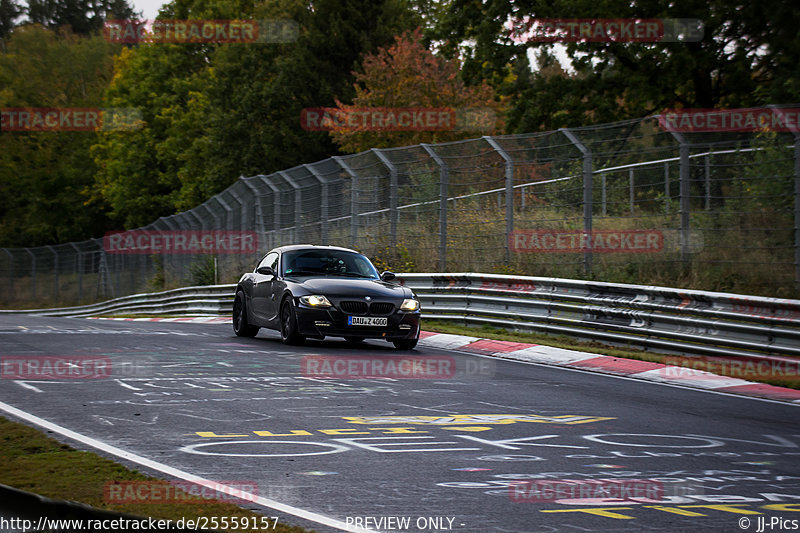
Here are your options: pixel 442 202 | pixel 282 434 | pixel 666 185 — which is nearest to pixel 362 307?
pixel 666 185

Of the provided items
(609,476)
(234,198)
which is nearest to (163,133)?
(234,198)

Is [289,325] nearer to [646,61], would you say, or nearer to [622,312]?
[622,312]

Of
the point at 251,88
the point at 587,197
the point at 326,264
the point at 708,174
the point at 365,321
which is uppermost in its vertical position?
the point at 251,88

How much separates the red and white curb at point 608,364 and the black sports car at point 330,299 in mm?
1372

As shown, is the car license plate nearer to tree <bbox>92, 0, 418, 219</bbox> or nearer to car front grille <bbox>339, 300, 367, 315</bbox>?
car front grille <bbox>339, 300, 367, 315</bbox>

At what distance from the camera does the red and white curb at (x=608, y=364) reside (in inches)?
440

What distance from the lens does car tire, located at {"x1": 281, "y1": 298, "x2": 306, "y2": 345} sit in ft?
48.0

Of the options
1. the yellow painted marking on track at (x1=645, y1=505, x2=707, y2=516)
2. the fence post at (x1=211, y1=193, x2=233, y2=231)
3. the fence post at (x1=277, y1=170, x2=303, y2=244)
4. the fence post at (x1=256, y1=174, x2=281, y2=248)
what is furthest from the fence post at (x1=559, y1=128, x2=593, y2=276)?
the fence post at (x1=211, y1=193, x2=233, y2=231)

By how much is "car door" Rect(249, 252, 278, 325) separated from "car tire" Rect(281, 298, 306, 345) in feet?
1.53

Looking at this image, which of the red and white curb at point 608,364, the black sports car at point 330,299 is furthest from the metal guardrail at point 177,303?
the red and white curb at point 608,364

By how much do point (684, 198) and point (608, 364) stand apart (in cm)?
350

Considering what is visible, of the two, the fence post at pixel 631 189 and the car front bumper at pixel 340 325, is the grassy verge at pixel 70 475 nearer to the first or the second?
the car front bumper at pixel 340 325

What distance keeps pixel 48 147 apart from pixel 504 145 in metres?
69.6

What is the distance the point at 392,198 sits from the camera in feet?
70.7
